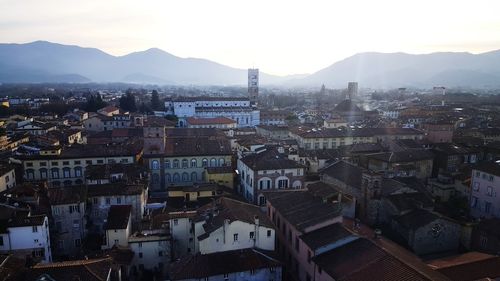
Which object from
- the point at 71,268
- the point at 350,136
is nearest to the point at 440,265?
the point at 71,268

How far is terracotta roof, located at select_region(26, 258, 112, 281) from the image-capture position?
23.7 meters

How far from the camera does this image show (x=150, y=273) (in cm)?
3231

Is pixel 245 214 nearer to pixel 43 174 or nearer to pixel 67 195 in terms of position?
pixel 67 195

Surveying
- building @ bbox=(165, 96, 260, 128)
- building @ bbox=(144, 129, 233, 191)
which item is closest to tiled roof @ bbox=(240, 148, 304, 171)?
building @ bbox=(144, 129, 233, 191)

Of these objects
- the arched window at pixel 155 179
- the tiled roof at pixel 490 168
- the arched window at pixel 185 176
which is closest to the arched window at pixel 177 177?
the arched window at pixel 185 176

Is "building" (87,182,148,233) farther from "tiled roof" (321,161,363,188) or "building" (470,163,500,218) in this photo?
"building" (470,163,500,218)

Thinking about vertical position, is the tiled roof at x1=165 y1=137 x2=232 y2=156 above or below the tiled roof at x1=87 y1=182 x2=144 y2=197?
above

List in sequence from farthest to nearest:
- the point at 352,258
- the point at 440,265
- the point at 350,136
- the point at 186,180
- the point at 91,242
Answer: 1. the point at 350,136
2. the point at 186,180
3. the point at 91,242
4. the point at 440,265
5. the point at 352,258

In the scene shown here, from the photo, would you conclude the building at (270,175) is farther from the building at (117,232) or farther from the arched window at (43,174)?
the arched window at (43,174)

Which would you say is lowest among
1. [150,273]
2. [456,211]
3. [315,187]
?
[150,273]

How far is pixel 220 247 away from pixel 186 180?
27.6 meters

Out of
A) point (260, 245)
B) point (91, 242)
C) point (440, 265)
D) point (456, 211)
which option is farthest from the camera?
point (456, 211)

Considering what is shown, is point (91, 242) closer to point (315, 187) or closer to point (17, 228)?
point (17, 228)

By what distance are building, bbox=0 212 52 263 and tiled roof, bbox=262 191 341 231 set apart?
19399 millimetres
